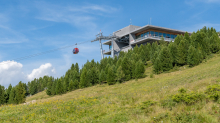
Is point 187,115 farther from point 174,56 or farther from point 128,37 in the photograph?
point 128,37

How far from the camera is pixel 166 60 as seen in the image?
36250 mm

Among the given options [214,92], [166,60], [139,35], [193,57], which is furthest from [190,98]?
[139,35]

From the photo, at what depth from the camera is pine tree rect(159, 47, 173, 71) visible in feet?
118

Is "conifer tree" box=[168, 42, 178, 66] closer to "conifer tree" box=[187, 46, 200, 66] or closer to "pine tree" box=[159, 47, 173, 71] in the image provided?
"pine tree" box=[159, 47, 173, 71]

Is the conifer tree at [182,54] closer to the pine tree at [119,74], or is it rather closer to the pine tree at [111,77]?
the pine tree at [119,74]

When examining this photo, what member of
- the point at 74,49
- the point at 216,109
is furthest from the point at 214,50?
the point at 74,49

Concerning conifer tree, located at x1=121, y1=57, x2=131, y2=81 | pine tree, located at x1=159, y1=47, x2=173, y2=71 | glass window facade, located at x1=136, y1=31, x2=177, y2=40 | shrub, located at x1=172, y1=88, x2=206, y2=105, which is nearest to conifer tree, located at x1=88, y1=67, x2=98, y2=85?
conifer tree, located at x1=121, y1=57, x2=131, y2=81

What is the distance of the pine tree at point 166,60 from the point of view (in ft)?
118

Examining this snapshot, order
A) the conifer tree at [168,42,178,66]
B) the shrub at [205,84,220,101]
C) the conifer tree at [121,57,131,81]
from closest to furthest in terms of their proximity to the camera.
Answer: the shrub at [205,84,220,101]
the conifer tree at [168,42,178,66]
the conifer tree at [121,57,131,81]

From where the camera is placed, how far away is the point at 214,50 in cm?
4075

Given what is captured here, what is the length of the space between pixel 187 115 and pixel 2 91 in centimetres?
6431

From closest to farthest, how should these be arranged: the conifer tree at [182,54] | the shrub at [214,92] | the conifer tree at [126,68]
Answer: the shrub at [214,92], the conifer tree at [182,54], the conifer tree at [126,68]

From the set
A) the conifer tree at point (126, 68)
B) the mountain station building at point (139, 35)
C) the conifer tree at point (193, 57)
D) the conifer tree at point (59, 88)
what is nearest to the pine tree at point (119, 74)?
the conifer tree at point (126, 68)

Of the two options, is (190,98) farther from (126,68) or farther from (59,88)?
(59,88)
